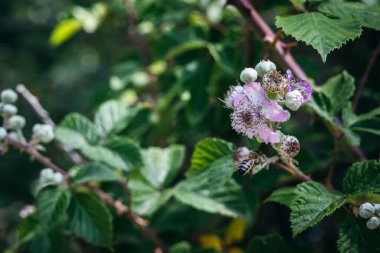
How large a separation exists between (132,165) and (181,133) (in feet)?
1.42

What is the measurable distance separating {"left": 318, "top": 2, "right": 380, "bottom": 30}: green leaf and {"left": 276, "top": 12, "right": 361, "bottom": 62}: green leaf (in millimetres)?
35

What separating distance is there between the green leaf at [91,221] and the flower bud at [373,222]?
2.08 ft

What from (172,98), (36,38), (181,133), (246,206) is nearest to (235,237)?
(246,206)

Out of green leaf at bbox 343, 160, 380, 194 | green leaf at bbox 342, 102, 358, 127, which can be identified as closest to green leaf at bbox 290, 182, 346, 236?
green leaf at bbox 343, 160, 380, 194

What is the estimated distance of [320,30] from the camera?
0.94 metres

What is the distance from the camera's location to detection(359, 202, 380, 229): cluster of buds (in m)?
0.91

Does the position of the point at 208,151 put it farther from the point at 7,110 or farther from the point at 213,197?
the point at 7,110

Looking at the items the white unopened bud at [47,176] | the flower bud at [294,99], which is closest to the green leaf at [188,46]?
the white unopened bud at [47,176]

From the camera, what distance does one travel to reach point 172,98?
5.71ft

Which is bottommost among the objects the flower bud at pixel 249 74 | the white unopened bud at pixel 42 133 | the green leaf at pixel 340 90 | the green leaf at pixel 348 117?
the green leaf at pixel 348 117

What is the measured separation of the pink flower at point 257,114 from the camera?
2.93ft

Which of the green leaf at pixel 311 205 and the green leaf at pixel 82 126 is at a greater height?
the green leaf at pixel 82 126

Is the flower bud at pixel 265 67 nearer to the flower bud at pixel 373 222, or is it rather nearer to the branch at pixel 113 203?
the flower bud at pixel 373 222

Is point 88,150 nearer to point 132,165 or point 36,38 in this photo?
point 132,165
